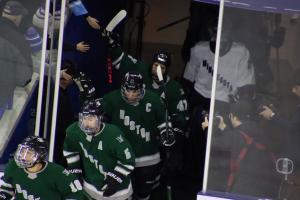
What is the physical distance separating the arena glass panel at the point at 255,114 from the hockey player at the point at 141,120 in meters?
0.60

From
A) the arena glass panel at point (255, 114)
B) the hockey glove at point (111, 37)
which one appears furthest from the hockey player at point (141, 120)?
the hockey glove at point (111, 37)

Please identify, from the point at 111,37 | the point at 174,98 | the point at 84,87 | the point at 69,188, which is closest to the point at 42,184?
the point at 69,188

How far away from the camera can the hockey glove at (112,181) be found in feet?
21.6

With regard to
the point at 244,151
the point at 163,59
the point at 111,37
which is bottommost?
the point at 244,151

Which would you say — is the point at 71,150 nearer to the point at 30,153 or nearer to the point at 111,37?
the point at 30,153

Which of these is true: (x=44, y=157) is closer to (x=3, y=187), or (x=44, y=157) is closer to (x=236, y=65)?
(x=3, y=187)

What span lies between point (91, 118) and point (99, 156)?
34 cm

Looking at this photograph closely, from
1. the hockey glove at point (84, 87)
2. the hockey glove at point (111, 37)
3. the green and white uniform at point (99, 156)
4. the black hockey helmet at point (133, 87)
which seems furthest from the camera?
the hockey glove at point (111, 37)

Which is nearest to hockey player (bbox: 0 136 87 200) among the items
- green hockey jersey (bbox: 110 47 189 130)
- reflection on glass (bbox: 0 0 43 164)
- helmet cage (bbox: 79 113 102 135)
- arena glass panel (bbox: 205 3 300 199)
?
helmet cage (bbox: 79 113 102 135)

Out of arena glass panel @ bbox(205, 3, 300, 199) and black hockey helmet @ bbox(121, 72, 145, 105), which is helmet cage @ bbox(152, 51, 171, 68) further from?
arena glass panel @ bbox(205, 3, 300, 199)

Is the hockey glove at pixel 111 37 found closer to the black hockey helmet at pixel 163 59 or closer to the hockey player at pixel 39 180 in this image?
the black hockey helmet at pixel 163 59

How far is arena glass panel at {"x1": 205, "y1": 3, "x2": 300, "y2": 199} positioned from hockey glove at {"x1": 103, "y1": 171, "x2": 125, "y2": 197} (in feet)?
2.22

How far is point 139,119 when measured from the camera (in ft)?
23.4

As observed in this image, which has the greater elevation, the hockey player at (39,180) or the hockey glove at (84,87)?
the hockey glove at (84,87)
